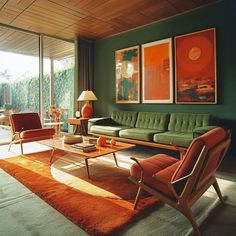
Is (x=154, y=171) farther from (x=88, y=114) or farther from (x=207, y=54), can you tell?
(x=88, y=114)

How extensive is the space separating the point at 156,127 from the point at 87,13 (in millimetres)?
2643

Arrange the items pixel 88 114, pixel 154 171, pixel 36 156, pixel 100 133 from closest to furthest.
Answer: pixel 154 171, pixel 36 156, pixel 100 133, pixel 88 114

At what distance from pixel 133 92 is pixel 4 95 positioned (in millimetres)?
3104

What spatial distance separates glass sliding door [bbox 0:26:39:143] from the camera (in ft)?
17.2

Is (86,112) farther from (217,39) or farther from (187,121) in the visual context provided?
(217,39)

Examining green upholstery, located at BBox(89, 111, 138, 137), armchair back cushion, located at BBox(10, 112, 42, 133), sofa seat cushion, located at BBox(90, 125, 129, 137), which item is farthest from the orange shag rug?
green upholstery, located at BBox(89, 111, 138, 137)

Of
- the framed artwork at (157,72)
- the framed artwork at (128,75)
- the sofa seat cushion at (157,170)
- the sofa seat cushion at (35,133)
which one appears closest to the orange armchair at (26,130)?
the sofa seat cushion at (35,133)

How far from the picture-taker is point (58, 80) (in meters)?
6.26

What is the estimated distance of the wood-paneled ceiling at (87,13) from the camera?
3.89m

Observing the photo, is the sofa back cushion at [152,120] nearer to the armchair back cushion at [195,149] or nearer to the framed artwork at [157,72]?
the framed artwork at [157,72]

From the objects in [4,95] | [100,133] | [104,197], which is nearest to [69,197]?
[104,197]

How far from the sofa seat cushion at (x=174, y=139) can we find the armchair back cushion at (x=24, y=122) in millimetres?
2542

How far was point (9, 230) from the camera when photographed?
5.69ft

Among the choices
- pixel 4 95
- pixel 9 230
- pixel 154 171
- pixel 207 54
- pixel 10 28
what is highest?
pixel 10 28
